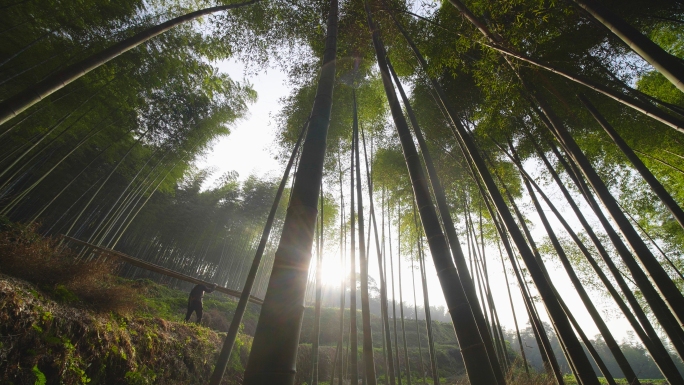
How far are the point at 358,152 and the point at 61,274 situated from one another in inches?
167

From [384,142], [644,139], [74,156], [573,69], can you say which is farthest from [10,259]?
[644,139]

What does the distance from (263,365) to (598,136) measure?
6360mm

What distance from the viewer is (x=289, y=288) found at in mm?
750

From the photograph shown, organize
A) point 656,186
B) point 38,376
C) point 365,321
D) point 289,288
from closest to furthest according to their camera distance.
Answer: point 289,288
point 38,376
point 656,186
point 365,321

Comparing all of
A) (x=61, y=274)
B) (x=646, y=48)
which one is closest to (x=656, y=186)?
(x=646, y=48)

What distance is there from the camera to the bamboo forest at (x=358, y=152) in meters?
1.43

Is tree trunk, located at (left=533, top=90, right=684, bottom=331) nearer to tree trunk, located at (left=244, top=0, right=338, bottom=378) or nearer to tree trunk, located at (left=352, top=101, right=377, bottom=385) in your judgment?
tree trunk, located at (left=352, top=101, right=377, bottom=385)

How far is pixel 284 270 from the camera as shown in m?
0.78

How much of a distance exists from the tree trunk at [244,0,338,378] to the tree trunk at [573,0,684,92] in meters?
1.41

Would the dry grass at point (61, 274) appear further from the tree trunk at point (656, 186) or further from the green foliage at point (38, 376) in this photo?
the tree trunk at point (656, 186)

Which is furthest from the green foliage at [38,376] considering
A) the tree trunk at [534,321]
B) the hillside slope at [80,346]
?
the tree trunk at [534,321]

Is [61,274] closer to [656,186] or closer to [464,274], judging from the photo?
[464,274]

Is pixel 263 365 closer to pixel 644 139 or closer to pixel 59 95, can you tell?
pixel 644 139

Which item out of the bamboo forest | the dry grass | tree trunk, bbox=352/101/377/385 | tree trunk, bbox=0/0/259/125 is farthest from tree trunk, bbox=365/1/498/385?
the dry grass
